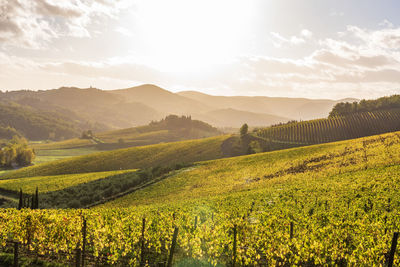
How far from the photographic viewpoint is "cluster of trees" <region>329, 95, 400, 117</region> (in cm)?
15825

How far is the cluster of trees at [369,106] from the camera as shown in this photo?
158250mm

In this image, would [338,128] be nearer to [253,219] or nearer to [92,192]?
[92,192]

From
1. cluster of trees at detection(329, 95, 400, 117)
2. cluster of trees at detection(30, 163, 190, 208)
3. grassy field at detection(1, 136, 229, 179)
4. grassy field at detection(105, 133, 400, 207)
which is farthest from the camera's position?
cluster of trees at detection(329, 95, 400, 117)

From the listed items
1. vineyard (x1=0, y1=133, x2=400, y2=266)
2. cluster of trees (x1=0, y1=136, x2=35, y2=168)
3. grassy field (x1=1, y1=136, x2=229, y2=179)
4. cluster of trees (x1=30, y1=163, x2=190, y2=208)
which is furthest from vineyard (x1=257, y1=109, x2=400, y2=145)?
cluster of trees (x1=0, y1=136, x2=35, y2=168)

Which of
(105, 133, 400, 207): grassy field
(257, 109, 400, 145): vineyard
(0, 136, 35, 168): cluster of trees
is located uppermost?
(257, 109, 400, 145): vineyard

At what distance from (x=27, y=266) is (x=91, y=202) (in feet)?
161

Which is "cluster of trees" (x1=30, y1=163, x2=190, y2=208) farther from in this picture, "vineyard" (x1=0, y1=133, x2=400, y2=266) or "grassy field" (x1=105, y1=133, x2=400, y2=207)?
"grassy field" (x1=105, y1=133, x2=400, y2=207)

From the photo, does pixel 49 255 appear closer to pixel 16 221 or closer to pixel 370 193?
pixel 16 221

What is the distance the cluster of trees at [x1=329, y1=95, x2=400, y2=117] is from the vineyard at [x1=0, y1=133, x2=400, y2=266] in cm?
10236

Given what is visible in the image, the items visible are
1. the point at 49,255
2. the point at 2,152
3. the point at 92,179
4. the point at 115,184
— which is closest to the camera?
the point at 49,255

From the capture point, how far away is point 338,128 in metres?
140

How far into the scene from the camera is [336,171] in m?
48.4

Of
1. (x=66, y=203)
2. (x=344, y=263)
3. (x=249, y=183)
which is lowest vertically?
(x=66, y=203)

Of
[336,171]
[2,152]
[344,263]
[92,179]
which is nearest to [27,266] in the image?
[344,263]
